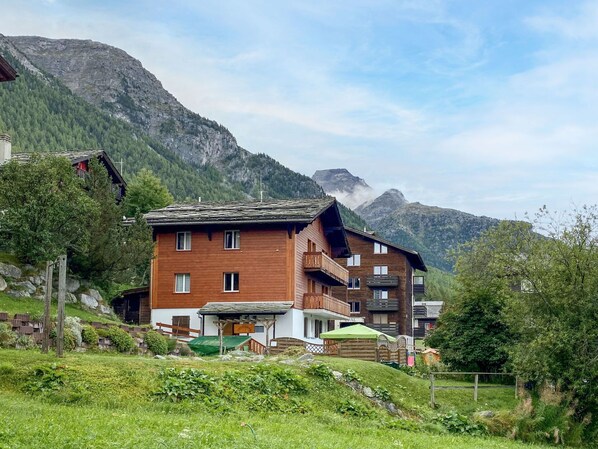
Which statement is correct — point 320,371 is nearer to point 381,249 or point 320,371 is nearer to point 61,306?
point 61,306

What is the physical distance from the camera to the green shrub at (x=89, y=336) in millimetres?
27672

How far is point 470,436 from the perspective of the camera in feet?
70.9

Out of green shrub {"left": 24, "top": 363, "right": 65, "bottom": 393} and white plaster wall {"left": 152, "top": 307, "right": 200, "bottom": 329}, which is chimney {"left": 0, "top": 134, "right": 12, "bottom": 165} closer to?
white plaster wall {"left": 152, "top": 307, "right": 200, "bottom": 329}

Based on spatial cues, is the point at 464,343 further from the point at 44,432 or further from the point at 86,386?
the point at 44,432

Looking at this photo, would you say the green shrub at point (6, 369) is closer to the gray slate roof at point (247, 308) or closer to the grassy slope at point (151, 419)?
the grassy slope at point (151, 419)

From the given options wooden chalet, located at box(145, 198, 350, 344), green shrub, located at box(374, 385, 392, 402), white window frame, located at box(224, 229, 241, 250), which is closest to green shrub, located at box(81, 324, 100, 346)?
green shrub, located at box(374, 385, 392, 402)

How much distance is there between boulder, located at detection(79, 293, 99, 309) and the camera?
38.4 meters

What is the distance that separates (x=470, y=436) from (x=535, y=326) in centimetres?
892

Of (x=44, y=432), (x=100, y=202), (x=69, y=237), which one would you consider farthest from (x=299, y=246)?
(x=44, y=432)

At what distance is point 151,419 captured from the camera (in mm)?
14977

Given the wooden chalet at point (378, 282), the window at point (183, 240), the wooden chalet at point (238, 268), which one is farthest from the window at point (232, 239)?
the wooden chalet at point (378, 282)

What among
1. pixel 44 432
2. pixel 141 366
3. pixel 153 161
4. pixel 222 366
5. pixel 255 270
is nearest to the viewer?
pixel 44 432

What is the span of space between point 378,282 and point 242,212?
33251 mm

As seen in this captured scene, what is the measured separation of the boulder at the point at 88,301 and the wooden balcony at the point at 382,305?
43.4 meters
